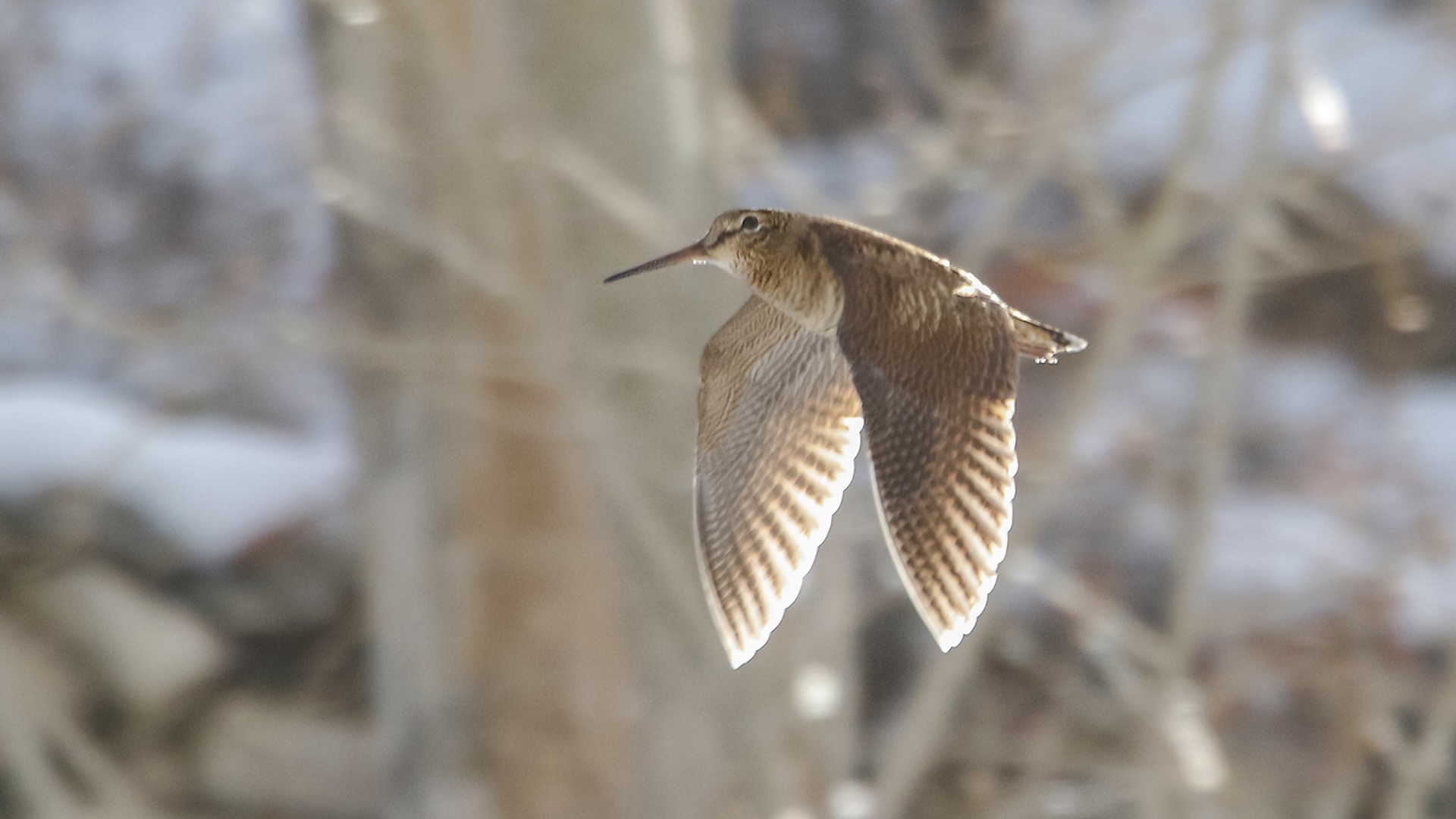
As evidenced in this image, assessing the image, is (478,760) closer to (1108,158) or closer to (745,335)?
(1108,158)

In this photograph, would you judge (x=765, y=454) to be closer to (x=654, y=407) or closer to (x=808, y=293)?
(x=808, y=293)

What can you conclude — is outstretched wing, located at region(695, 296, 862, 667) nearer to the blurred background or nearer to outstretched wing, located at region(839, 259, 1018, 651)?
outstretched wing, located at region(839, 259, 1018, 651)

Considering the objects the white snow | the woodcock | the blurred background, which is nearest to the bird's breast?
the woodcock

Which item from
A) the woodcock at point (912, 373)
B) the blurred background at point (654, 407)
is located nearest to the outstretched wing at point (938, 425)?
the woodcock at point (912, 373)

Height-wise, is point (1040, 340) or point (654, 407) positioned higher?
point (1040, 340)

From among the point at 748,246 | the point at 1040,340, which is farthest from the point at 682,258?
the point at 1040,340

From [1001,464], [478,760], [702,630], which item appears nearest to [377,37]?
[702,630]
